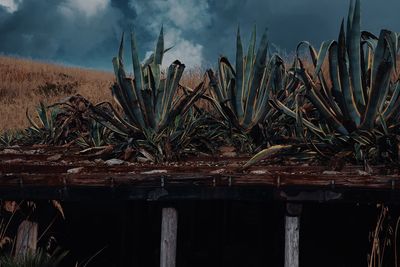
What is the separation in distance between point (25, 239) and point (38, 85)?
63.8 feet

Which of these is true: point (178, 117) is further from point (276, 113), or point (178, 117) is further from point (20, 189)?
point (20, 189)

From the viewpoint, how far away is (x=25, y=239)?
229 inches

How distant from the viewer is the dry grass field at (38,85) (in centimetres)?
1739

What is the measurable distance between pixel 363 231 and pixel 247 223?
4.31 ft

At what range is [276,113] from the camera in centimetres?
719

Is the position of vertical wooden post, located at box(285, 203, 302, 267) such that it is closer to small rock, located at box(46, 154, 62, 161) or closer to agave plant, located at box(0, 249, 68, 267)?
agave plant, located at box(0, 249, 68, 267)

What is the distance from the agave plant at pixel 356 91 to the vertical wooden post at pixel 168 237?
1631 millimetres

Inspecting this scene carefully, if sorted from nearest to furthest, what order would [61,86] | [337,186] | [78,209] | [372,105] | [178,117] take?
[337,186], [372,105], [178,117], [78,209], [61,86]

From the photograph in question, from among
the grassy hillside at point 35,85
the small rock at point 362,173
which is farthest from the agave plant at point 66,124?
the grassy hillside at point 35,85

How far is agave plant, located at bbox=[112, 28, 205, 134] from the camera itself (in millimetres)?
6723

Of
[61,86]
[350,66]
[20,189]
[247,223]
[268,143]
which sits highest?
[61,86]

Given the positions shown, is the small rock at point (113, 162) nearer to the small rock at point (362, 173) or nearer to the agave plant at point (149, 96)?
the agave plant at point (149, 96)

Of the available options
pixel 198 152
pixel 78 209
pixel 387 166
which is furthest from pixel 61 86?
pixel 387 166

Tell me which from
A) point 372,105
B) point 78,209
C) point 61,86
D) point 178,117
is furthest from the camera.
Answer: point 61,86
